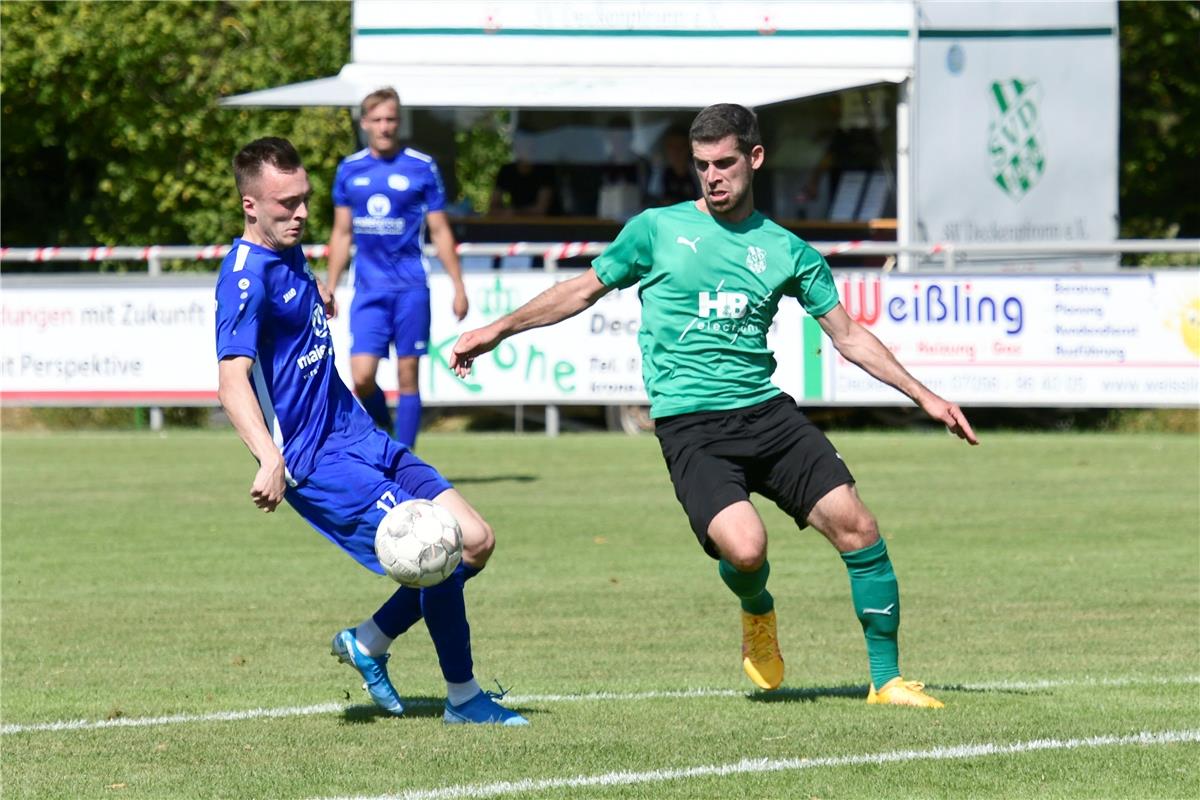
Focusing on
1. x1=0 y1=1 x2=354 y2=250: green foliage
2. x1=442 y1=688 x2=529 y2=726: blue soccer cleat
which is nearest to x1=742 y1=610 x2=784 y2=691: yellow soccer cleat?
x1=442 y1=688 x2=529 y2=726: blue soccer cleat

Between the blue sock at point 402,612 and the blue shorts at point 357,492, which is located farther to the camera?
the blue sock at point 402,612

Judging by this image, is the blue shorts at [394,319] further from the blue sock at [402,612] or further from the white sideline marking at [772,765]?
the white sideline marking at [772,765]

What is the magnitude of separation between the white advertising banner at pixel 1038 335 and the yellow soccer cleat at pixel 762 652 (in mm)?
10811

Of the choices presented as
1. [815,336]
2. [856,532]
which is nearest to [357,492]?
[856,532]

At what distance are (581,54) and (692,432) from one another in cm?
1482

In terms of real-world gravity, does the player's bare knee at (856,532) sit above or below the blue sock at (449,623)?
above

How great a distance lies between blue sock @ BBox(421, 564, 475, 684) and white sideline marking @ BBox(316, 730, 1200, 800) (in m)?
1.00

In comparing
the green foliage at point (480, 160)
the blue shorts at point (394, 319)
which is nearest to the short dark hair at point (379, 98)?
the blue shorts at point (394, 319)

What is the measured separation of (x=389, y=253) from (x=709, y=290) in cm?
686

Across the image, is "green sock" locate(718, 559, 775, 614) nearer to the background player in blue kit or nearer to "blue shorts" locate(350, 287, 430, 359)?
the background player in blue kit

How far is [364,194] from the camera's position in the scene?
13.9 metres

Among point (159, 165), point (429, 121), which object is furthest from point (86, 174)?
point (429, 121)

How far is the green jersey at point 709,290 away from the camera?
737 centimetres

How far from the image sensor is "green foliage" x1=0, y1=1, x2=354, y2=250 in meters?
30.4
